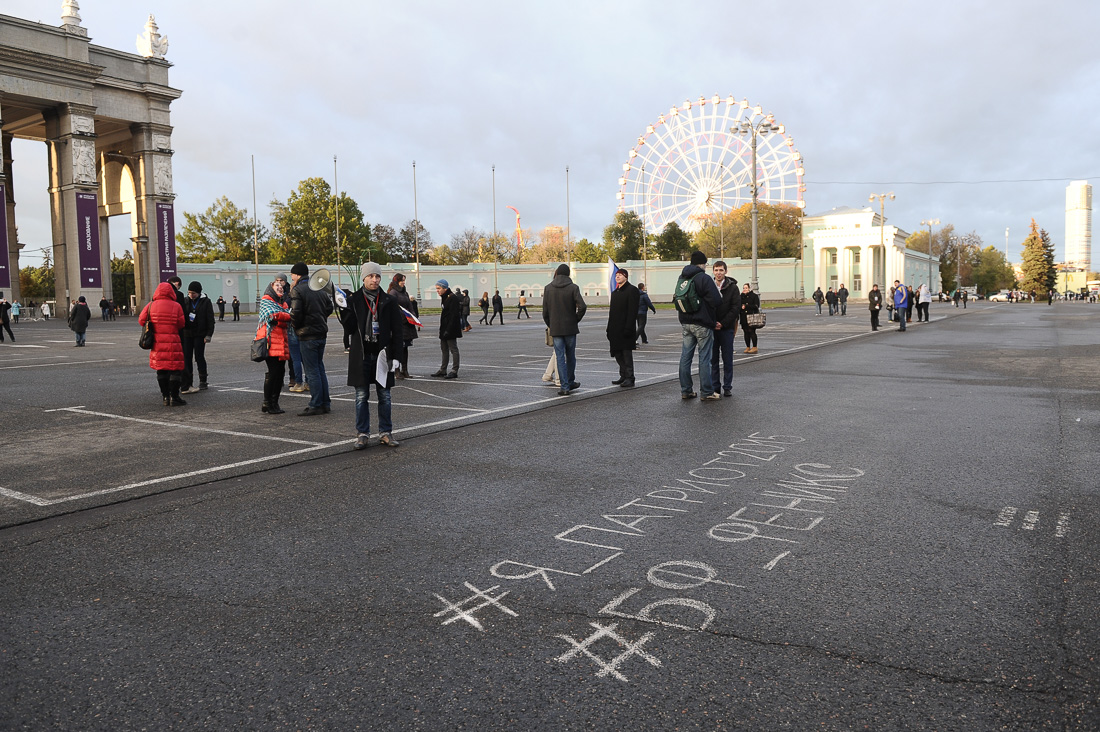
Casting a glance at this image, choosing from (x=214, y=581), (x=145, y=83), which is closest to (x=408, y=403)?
(x=214, y=581)

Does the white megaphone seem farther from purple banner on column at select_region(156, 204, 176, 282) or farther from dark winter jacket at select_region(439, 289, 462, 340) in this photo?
purple banner on column at select_region(156, 204, 176, 282)

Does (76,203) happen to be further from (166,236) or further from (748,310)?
(748,310)

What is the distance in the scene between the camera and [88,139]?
53.9 metres

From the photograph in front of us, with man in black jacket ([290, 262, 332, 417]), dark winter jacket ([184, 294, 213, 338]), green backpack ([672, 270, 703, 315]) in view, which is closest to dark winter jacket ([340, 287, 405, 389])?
man in black jacket ([290, 262, 332, 417])

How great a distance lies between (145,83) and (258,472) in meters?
62.9

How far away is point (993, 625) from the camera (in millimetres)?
3533

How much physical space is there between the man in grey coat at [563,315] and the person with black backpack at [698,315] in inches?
64.6

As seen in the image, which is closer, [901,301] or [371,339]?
[371,339]

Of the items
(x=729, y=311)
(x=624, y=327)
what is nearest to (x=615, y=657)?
(x=729, y=311)

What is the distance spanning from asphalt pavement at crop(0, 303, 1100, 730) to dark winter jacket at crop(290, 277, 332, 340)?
64.4 inches

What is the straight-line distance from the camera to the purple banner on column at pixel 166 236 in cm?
5859

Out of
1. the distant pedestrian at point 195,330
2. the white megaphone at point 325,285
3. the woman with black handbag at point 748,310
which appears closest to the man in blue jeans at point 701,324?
the white megaphone at point 325,285

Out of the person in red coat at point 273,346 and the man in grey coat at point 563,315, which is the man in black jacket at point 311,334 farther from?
the man in grey coat at point 563,315

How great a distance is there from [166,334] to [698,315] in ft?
23.8
